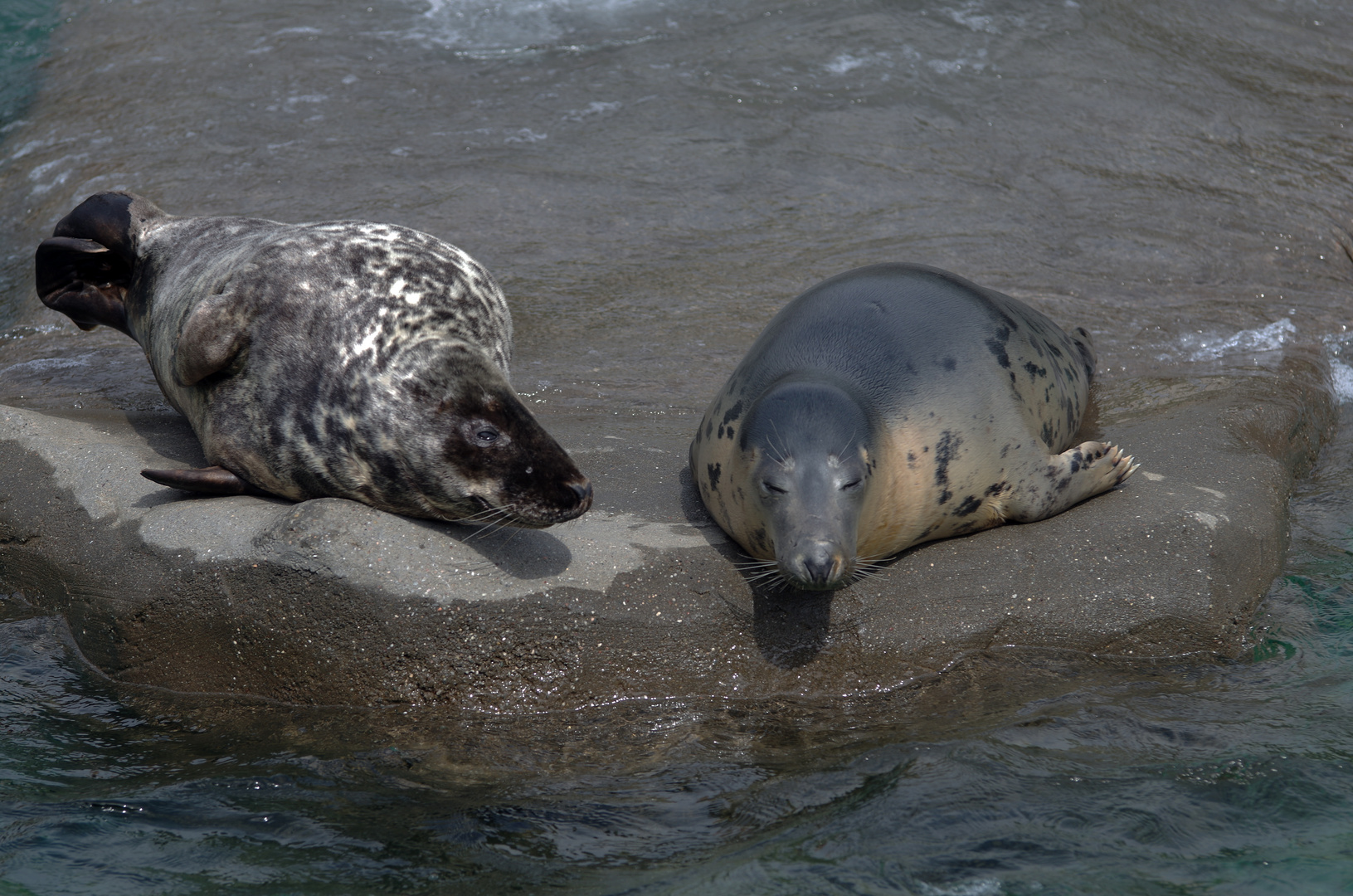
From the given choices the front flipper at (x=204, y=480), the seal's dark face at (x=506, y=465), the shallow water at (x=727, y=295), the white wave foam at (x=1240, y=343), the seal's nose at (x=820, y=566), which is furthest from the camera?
the white wave foam at (x=1240, y=343)

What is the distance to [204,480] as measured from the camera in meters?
4.11

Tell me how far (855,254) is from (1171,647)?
3427 millimetres

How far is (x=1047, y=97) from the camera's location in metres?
8.30

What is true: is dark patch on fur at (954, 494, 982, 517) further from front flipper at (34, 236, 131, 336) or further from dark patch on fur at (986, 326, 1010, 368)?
front flipper at (34, 236, 131, 336)

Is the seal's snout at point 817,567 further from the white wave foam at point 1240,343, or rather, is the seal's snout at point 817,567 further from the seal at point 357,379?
the white wave foam at point 1240,343

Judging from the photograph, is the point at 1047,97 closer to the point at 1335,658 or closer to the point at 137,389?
the point at 1335,658

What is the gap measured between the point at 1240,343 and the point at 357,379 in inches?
177

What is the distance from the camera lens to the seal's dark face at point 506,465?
3.77m

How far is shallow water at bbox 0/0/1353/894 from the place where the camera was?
2805mm

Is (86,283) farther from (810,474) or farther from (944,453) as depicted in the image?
(944,453)

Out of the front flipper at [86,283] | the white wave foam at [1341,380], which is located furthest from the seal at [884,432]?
the front flipper at [86,283]

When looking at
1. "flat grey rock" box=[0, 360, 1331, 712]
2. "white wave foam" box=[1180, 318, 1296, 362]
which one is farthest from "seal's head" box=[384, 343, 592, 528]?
"white wave foam" box=[1180, 318, 1296, 362]

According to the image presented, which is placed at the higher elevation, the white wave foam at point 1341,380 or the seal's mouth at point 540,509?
the seal's mouth at point 540,509

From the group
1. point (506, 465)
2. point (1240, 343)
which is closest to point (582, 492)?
point (506, 465)
